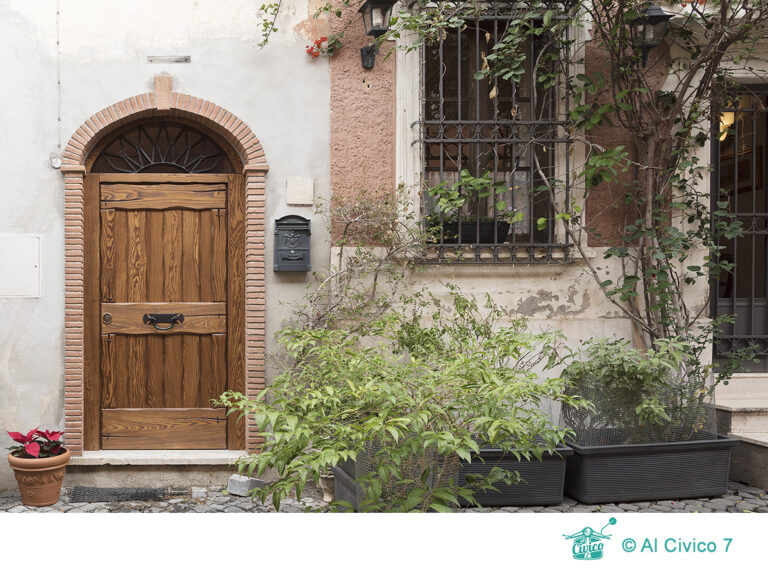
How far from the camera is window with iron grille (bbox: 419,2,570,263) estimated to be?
18.3 feet

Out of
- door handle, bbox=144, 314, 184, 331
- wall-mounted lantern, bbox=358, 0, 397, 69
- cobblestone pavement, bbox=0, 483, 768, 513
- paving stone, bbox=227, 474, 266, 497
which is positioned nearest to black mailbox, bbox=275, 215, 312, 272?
door handle, bbox=144, 314, 184, 331

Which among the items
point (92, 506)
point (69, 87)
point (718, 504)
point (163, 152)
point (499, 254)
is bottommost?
point (92, 506)

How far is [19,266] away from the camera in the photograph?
5395mm

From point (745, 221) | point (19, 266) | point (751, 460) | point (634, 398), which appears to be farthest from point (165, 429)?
point (745, 221)

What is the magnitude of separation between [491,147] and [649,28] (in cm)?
149

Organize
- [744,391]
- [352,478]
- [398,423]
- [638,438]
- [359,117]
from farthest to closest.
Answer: [744,391], [359,117], [638,438], [352,478], [398,423]

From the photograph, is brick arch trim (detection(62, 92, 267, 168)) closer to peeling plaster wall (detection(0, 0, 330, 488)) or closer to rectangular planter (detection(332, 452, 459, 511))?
peeling plaster wall (detection(0, 0, 330, 488))

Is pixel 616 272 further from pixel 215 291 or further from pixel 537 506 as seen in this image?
pixel 215 291

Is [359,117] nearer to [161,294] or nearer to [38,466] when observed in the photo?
[161,294]

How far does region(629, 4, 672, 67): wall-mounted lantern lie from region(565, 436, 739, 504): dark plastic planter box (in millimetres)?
3039

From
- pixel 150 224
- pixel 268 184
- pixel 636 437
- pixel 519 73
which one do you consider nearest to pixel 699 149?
pixel 519 73

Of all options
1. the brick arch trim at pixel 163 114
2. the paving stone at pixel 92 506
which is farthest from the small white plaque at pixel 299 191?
the paving stone at pixel 92 506
